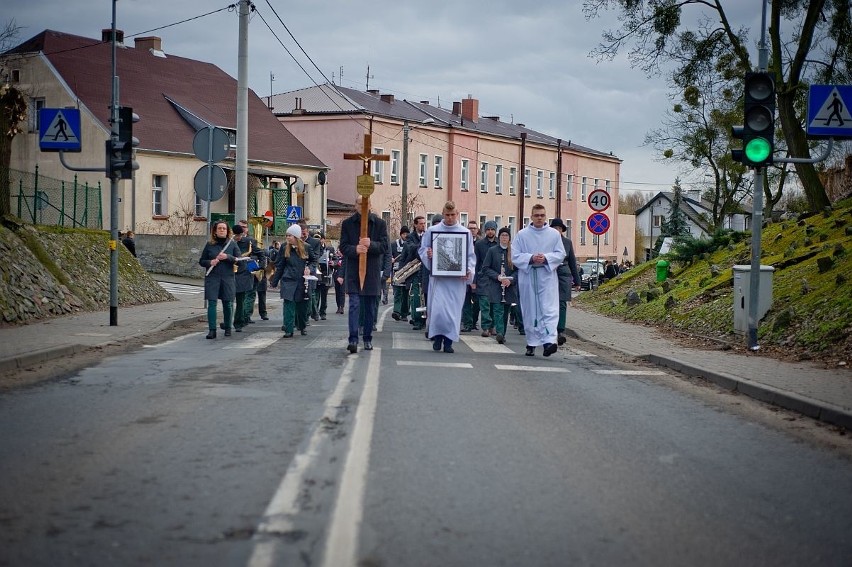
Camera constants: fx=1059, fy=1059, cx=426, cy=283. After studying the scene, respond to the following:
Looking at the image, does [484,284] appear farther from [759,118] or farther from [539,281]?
[759,118]

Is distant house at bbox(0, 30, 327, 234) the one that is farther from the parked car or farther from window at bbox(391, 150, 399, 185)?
the parked car

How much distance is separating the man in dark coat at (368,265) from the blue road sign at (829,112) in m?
5.87

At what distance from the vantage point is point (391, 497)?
5.88 m

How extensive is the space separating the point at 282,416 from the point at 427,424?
3.90 feet

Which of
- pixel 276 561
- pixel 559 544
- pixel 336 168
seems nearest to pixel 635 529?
pixel 559 544

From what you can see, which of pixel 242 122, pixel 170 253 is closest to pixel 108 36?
pixel 170 253

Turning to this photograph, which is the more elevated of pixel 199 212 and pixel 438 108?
pixel 438 108

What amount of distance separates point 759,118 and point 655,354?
3.53 metres

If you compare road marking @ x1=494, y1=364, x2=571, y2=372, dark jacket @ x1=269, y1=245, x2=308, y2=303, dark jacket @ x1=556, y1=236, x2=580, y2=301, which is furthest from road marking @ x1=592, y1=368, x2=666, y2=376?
dark jacket @ x1=269, y1=245, x2=308, y2=303

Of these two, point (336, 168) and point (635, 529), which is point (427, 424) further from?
point (336, 168)

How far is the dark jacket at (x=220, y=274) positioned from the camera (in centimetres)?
1733

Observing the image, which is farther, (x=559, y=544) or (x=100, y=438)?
(x=100, y=438)

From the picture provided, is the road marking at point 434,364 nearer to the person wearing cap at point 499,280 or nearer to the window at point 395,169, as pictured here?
the person wearing cap at point 499,280

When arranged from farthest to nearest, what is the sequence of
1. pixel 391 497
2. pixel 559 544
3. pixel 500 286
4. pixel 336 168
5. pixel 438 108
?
pixel 438 108, pixel 336 168, pixel 500 286, pixel 391 497, pixel 559 544
